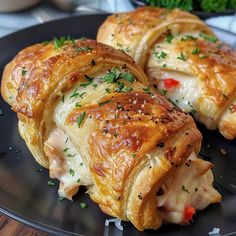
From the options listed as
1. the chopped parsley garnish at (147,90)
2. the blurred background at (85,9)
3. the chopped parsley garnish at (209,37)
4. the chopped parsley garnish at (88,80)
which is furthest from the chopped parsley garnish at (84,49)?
the blurred background at (85,9)

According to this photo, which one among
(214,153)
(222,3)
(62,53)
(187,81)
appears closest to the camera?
(62,53)

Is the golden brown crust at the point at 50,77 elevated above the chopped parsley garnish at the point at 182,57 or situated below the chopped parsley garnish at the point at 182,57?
above

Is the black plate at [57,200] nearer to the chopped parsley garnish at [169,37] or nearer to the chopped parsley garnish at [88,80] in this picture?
the chopped parsley garnish at [88,80]

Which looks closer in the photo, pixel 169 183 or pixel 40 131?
pixel 169 183

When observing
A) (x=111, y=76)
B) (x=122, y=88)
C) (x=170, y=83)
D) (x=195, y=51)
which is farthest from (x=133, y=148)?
(x=195, y=51)

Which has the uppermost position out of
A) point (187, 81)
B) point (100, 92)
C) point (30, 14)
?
point (100, 92)

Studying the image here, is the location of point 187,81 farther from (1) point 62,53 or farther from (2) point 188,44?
(1) point 62,53

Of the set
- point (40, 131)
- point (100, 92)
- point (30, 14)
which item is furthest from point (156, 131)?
point (30, 14)

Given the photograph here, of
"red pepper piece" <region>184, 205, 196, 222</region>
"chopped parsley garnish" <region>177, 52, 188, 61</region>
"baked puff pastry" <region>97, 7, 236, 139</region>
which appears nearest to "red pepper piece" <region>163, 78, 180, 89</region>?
"baked puff pastry" <region>97, 7, 236, 139</region>
